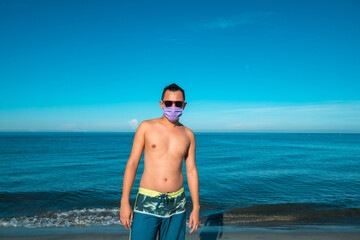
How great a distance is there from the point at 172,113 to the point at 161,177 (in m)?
0.82

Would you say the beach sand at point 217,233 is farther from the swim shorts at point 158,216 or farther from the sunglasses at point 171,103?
the sunglasses at point 171,103

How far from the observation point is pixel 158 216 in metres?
2.57

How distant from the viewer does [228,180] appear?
14.7m

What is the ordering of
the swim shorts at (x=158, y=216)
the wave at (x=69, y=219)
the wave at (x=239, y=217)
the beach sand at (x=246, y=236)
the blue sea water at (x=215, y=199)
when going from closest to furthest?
the swim shorts at (x=158, y=216)
the beach sand at (x=246, y=236)
the wave at (x=69, y=219)
the wave at (x=239, y=217)
the blue sea water at (x=215, y=199)

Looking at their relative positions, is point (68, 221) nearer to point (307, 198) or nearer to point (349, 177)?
point (307, 198)

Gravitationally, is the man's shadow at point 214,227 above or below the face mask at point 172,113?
below

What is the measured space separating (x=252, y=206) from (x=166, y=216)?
7.85m

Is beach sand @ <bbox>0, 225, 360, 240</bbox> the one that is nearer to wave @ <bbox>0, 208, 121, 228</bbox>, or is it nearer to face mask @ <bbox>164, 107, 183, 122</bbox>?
wave @ <bbox>0, 208, 121, 228</bbox>

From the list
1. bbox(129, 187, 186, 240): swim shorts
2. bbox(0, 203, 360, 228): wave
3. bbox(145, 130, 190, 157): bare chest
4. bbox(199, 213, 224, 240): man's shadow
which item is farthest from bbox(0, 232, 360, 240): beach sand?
bbox(145, 130, 190, 157): bare chest

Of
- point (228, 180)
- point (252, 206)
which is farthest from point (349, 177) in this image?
point (252, 206)

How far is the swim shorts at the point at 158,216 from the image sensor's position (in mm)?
2523

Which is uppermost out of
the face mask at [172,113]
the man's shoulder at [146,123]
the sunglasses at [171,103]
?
the sunglasses at [171,103]

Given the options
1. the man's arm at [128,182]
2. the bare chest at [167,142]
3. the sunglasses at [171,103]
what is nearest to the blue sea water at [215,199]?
the man's arm at [128,182]

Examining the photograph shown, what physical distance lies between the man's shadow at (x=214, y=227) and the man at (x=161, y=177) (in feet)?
11.2
